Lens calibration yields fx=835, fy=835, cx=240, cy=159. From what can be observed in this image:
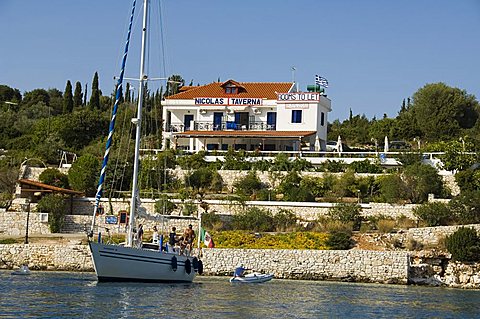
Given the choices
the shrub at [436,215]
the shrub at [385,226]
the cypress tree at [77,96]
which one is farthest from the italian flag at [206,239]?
the cypress tree at [77,96]

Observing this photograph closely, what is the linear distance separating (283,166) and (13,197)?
58.9ft

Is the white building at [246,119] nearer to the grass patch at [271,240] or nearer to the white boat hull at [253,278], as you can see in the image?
the grass patch at [271,240]

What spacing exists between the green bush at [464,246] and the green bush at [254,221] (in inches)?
439

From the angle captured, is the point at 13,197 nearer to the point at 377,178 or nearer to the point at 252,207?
the point at 252,207

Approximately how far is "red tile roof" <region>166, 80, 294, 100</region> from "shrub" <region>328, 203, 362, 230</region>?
2141 centimetres

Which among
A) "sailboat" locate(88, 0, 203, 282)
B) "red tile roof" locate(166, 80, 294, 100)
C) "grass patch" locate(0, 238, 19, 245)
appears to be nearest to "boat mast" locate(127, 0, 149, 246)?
"sailboat" locate(88, 0, 203, 282)

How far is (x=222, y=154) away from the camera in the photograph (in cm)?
6066

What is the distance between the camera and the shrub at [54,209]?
161ft

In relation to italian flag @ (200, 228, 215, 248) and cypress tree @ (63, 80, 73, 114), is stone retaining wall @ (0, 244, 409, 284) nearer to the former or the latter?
italian flag @ (200, 228, 215, 248)

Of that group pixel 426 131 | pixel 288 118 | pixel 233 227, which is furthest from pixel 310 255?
pixel 426 131

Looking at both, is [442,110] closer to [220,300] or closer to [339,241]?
[339,241]

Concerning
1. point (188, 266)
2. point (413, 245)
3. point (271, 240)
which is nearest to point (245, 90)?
point (271, 240)

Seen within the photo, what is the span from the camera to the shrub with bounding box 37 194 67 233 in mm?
49188

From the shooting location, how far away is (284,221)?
161 feet
